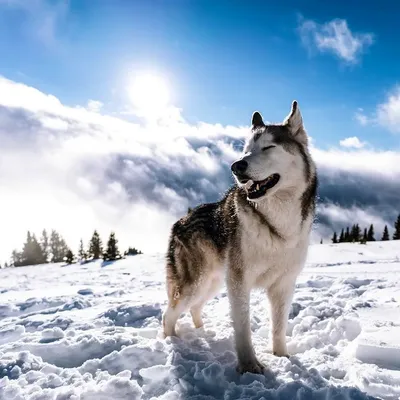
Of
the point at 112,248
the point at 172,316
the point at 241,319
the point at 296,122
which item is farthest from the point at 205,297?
the point at 112,248

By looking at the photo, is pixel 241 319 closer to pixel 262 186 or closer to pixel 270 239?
pixel 270 239

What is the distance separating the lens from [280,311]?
15.0 feet

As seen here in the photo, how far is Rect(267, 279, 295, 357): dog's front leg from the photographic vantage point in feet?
14.6

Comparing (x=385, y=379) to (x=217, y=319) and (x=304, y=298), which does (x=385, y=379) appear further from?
(x=304, y=298)

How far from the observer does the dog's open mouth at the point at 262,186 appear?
12.2ft

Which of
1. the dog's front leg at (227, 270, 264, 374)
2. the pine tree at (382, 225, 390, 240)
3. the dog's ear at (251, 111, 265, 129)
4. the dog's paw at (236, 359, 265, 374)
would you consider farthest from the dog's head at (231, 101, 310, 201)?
the pine tree at (382, 225, 390, 240)

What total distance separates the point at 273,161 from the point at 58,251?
83403 mm

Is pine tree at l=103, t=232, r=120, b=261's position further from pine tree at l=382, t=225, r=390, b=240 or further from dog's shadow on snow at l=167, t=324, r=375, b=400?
pine tree at l=382, t=225, r=390, b=240

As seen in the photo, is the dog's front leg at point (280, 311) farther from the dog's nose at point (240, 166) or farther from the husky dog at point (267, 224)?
the dog's nose at point (240, 166)

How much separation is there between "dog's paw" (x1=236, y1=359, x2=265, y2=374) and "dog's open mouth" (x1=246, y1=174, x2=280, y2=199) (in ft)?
6.05

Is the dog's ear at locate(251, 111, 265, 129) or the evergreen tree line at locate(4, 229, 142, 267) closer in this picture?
the dog's ear at locate(251, 111, 265, 129)

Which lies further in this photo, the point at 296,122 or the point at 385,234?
the point at 385,234

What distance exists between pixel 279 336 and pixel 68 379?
259 cm

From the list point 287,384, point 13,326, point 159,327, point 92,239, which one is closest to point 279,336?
point 287,384
